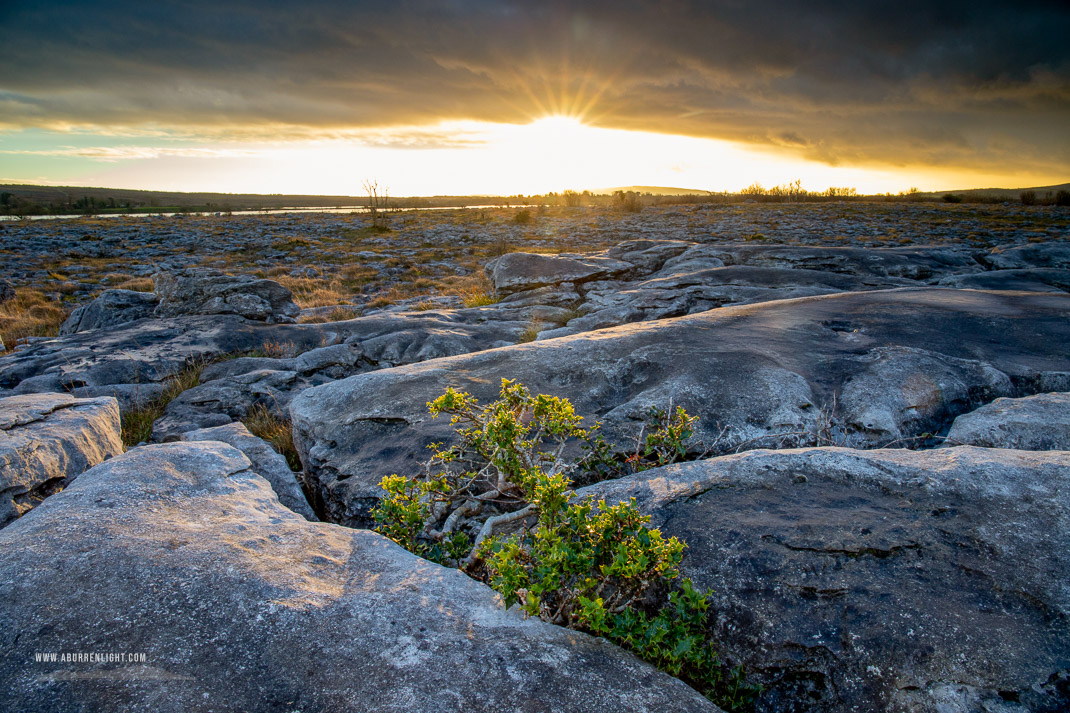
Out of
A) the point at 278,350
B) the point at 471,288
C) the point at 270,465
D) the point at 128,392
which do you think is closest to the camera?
the point at 270,465

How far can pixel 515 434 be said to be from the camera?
293 centimetres

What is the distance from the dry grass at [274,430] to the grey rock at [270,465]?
0.41 m

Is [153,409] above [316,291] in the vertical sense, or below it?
below

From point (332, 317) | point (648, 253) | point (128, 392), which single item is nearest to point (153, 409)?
Result: point (128, 392)

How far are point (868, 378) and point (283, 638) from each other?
15.3 ft

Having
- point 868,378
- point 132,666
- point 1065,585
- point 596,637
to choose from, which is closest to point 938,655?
point 1065,585

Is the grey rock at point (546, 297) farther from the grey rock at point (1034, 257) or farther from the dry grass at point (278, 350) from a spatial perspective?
the grey rock at point (1034, 257)

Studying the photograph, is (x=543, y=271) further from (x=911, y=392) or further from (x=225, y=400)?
(x=911, y=392)

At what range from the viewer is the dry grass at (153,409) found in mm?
6134

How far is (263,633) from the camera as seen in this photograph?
6.33 ft

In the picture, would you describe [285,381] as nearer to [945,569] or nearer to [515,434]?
[515,434]

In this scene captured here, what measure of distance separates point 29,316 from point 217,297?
6.01 metres

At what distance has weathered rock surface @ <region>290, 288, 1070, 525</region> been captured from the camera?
Answer: 407cm

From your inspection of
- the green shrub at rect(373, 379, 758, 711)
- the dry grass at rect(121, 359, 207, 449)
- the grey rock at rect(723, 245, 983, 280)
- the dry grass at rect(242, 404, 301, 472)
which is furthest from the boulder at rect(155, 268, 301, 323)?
the grey rock at rect(723, 245, 983, 280)
